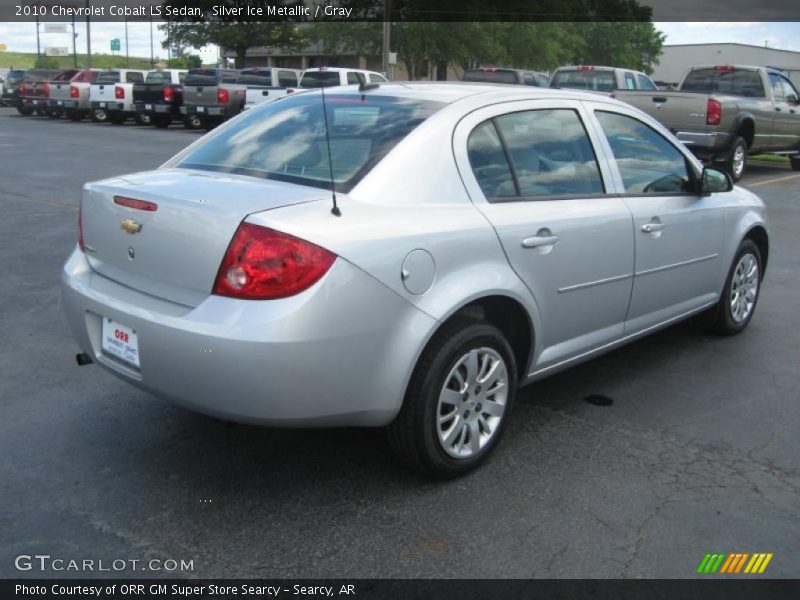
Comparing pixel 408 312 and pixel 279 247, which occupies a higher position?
pixel 279 247

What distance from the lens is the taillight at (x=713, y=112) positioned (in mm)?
13125

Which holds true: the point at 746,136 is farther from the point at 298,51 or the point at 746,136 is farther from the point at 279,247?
the point at 298,51

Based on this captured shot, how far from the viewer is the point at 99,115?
2884 cm

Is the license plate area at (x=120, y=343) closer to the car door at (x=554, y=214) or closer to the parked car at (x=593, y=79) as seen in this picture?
the car door at (x=554, y=214)

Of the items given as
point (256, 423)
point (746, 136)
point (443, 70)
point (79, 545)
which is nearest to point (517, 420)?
point (256, 423)

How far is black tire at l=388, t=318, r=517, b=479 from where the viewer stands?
3248 millimetres

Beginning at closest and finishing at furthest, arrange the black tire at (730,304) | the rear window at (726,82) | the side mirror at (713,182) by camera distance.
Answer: the side mirror at (713,182) < the black tire at (730,304) < the rear window at (726,82)

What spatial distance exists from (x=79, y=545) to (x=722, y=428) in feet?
9.85

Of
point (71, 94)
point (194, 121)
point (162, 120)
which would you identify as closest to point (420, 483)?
point (194, 121)

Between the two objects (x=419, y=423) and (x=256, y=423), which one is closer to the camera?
(x=256, y=423)

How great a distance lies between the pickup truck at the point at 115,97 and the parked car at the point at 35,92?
1.88m

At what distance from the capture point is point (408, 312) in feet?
10.3

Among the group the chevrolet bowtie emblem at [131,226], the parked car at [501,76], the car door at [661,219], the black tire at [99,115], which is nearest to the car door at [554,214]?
the car door at [661,219]

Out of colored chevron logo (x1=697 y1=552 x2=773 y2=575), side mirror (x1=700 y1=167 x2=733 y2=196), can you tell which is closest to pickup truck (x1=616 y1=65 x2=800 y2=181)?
side mirror (x1=700 y1=167 x2=733 y2=196)
